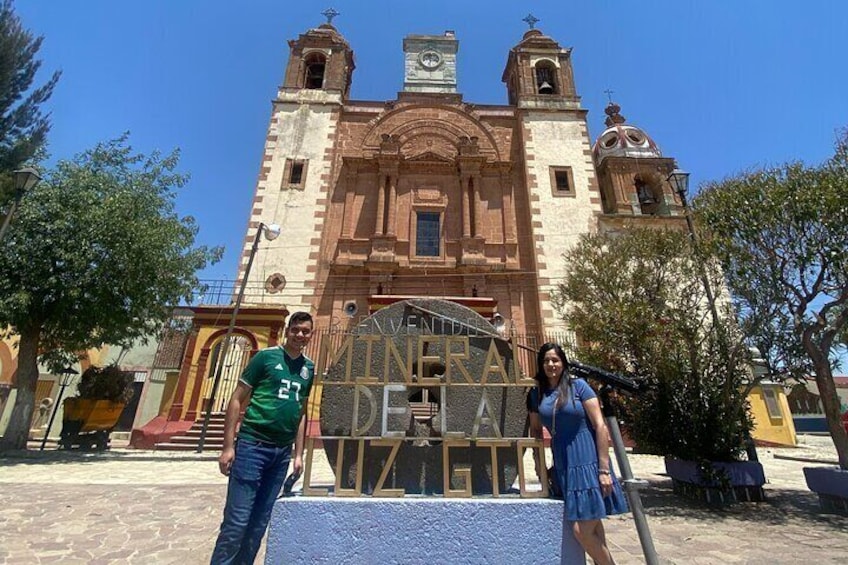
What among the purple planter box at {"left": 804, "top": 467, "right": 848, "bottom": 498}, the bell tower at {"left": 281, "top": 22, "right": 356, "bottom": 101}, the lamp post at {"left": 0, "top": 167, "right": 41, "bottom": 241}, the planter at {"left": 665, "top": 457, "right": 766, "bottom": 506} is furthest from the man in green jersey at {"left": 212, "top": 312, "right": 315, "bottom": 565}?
the bell tower at {"left": 281, "top": 22, "right": 356, "bottom": 101}

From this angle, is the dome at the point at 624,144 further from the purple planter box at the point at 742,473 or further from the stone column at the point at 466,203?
the purple planter box at the point at 742,473

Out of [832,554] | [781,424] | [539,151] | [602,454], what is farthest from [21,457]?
[781,424]

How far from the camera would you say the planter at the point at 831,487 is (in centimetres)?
547

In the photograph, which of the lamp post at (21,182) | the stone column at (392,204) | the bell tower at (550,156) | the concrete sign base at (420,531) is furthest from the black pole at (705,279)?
the lamp post at (21,182)

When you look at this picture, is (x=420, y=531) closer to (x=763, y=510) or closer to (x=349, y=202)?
(x=763, y=510)

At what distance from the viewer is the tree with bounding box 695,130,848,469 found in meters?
6.00

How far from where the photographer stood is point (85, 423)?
1134 centimetres

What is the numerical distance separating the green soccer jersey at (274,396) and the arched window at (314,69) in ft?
69.2

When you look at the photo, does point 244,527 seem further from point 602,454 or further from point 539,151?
point 539,151

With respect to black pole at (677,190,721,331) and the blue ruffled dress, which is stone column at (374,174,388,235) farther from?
the blue ruffled dress

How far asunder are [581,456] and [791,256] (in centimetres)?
582

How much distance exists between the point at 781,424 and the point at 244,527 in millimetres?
18582

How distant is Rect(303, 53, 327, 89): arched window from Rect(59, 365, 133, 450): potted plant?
15.7m

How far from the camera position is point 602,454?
9.21ft
